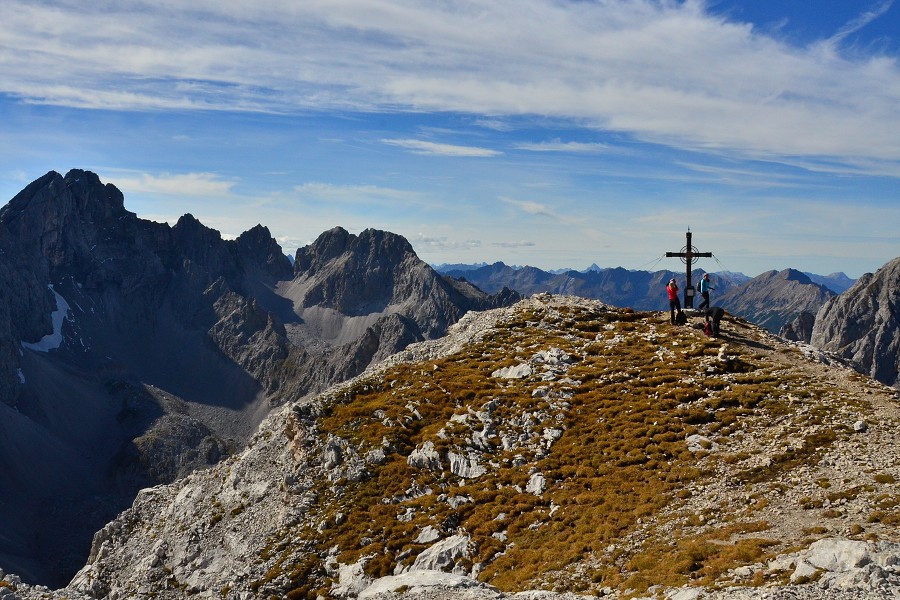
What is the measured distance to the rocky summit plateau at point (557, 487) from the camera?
24.3 meters

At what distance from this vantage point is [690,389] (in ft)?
133

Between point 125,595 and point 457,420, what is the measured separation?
84.0 ft

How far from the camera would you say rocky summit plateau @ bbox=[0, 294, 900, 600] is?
24281mm

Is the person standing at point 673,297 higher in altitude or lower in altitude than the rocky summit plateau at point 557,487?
higher

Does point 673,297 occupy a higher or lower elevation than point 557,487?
higher

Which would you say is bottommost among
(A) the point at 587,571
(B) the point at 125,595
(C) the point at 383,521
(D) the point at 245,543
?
(B) the point at 125,595

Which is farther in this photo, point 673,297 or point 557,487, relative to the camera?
point 673,297

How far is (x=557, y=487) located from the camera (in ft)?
114

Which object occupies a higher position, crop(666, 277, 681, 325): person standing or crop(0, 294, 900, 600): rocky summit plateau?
crop(666, 277, 681, 325): person standing

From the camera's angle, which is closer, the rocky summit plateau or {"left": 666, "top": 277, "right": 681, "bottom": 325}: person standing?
the rocky summit plateau

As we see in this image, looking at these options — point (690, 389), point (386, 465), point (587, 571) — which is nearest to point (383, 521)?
point (386, 465)

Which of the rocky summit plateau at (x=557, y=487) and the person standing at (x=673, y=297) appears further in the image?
the person standing at (x=673, y=297)

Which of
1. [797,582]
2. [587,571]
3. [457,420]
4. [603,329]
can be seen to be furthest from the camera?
[603,329]

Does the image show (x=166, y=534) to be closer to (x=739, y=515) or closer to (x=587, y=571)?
(x=587, y=571)
